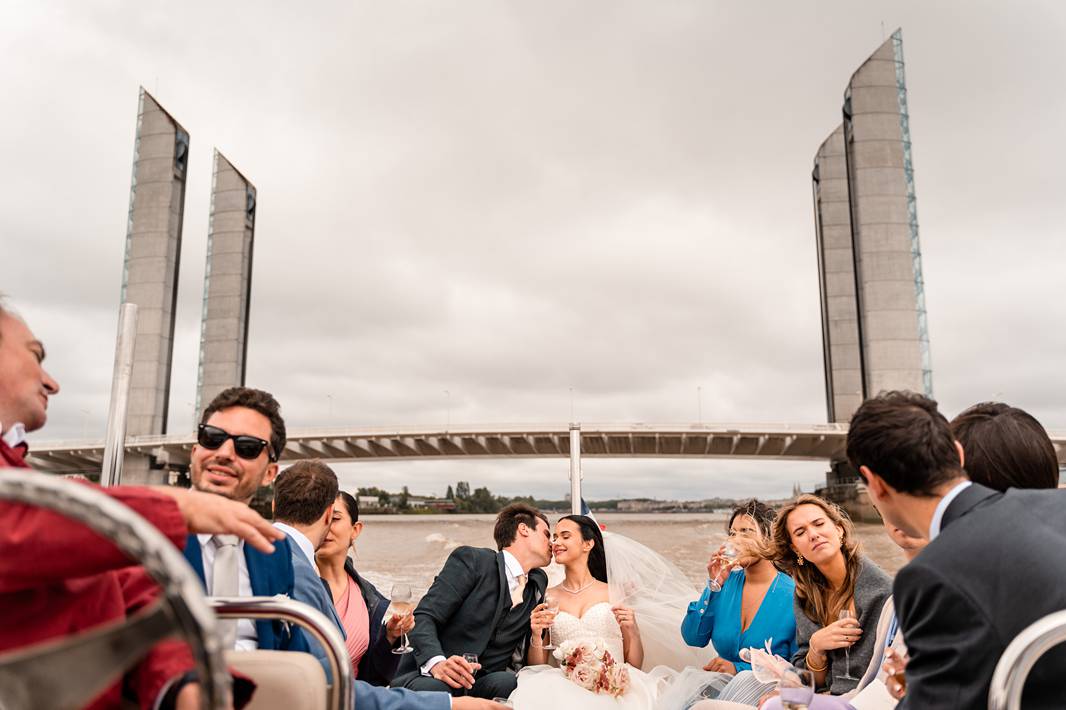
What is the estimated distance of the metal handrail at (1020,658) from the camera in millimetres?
1103

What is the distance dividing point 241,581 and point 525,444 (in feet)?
82.7

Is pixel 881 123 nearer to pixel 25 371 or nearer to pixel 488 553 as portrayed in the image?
pixel 488 553

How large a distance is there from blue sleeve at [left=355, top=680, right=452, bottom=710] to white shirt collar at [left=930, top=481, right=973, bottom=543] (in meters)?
1.27

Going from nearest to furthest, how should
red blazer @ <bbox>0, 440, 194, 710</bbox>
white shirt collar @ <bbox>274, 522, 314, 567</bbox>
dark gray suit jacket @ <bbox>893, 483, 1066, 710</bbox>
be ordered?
1. red blazer @ <bbox>0, 440, 194, 710</bbox>
2. dark gray suit jacket @ <bbox>893, 483, 1066, 710</bbox>
3. white shirt collar @ <bbox>274, 522, 314, 567</bbox>

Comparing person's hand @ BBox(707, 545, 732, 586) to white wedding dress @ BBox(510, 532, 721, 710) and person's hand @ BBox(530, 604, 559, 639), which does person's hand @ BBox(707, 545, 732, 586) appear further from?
person's hand @ BBox(530, 604, 559, 639)

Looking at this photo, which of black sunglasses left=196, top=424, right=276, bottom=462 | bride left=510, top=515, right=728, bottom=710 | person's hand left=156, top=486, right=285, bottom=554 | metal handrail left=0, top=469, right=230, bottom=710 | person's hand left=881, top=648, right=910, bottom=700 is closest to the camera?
metal handrail left=0, top=469, right=230, bottom=710

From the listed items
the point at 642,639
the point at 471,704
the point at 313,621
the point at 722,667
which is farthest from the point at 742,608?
the point at 313,621

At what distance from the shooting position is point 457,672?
304 cm

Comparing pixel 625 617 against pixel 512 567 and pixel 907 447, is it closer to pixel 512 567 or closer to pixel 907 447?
pixel 512 567

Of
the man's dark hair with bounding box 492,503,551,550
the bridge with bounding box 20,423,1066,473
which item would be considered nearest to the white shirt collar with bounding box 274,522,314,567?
the man's dark hair with bounding box 492,503,551,550

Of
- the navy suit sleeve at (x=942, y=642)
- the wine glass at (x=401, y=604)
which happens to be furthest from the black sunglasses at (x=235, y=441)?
the navy suit sleeve at (x=942, y=642)

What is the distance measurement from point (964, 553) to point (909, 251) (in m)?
29.2

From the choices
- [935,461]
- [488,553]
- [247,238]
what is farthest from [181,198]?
[935,461]

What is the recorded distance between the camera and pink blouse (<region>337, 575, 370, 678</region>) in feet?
10.4
